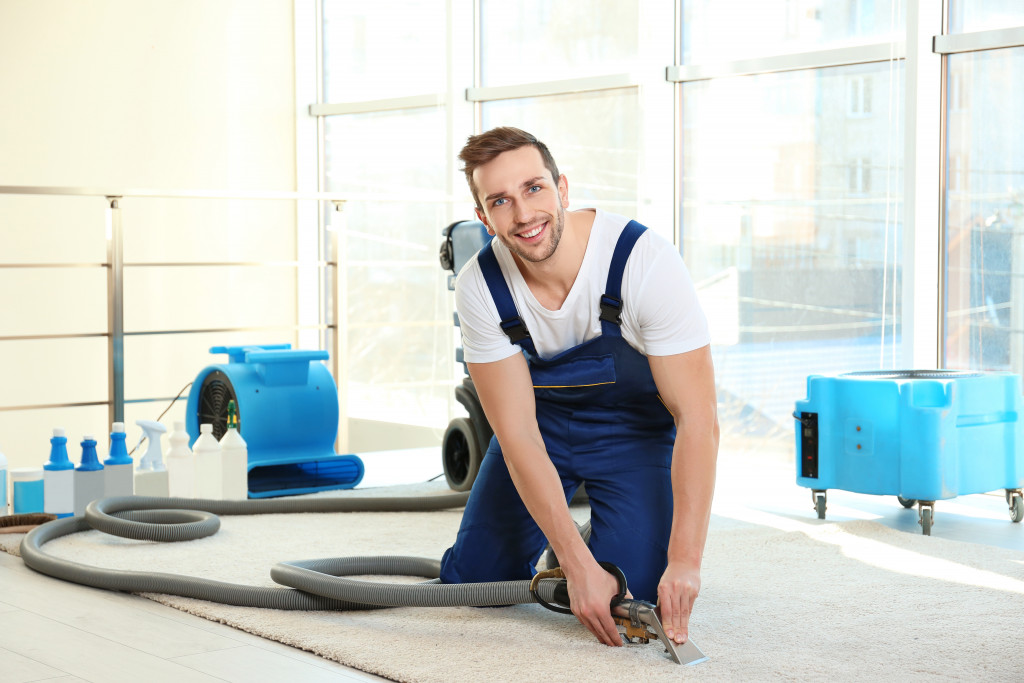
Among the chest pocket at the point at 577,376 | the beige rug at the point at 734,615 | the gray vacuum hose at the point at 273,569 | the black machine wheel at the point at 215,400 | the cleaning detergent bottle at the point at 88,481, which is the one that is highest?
the chest pocket at the point at 577,376

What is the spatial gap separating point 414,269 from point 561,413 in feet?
14.0

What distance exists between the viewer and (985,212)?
12.9 ft

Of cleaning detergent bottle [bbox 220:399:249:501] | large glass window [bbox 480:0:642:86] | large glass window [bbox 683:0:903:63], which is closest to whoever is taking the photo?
Answer: cleaning detergent bottle [bbox 220:399:249:501]

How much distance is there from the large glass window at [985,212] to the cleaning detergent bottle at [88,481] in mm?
2795

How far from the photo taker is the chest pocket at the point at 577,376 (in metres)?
2.09

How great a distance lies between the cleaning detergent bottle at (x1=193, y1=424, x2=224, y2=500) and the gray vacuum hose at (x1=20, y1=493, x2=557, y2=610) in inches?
9.1

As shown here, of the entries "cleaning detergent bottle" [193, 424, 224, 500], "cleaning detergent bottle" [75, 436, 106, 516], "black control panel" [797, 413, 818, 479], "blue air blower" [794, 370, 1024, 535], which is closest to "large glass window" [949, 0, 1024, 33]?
"blue air blower" [794, 370, 1024, 535]

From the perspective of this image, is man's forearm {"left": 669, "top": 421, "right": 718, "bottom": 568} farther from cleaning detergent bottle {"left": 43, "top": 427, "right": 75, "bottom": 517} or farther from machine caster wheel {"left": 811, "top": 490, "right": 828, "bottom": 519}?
cleaning detergent bottle {"left": 43, "top": 427, "right": 75, "bottom": 517}

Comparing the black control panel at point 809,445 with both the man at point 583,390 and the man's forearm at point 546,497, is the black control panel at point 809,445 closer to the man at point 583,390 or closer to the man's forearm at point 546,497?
the man at point 583,390

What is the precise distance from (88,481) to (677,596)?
75.1 inches

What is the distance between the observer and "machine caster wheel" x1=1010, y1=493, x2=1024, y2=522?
3326 mm

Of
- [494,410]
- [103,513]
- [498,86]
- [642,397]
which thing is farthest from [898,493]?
[498,86]

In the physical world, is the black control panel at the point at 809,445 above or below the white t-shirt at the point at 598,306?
below

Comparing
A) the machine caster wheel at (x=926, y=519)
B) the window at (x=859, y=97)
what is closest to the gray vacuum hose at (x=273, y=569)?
the machine caster wheel at (x=926, y=519)
